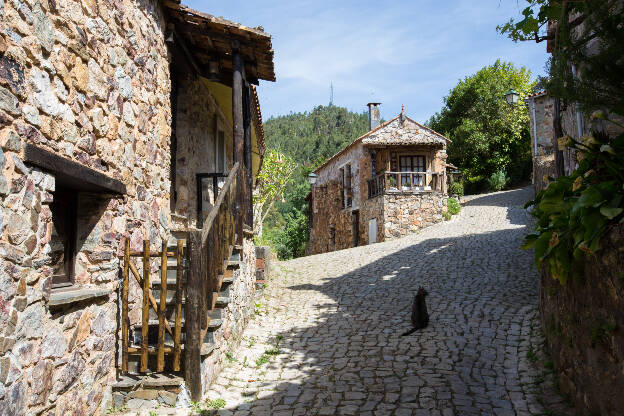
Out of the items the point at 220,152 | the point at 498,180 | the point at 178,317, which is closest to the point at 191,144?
the point at 220,152

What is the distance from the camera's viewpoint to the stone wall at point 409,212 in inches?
746

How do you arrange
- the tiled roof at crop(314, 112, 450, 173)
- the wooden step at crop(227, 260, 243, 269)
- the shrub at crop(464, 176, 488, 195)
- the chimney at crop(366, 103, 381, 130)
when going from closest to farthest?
the wooden step at crop(227, 260, 243, 269) → the tiled roof at crop(314, 112, 450, 173) → the chimney at crop(366, 103, 381, 130) → the shrub at crop(464, 176, 488, 195)

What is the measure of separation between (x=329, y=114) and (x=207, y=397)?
6399 cm

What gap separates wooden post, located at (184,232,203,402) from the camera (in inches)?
158

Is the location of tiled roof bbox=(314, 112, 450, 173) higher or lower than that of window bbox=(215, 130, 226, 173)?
higher

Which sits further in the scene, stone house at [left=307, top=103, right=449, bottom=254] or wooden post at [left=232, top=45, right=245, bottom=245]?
stone house at [left=307, top=103, right=449, bottom=254]

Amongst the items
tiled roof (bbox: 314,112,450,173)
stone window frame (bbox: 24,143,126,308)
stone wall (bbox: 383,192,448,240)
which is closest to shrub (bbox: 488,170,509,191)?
Result: tiled roof (bbox: 314,112,450,173)

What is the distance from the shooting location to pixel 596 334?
10.7ft

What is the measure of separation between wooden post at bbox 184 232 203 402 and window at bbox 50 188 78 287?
0.89m

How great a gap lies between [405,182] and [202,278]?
16.9 metres

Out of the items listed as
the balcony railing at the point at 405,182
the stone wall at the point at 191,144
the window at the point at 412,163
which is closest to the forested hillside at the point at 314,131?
the window at the point at 412,163

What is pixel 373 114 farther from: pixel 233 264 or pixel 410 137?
pixel 233 264

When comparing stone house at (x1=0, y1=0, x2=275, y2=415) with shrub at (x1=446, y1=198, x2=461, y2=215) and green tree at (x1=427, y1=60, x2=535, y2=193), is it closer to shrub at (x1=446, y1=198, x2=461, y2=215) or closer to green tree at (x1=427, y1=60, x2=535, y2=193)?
shrub at (x1=446, y1=198, x2=461, y2=215)

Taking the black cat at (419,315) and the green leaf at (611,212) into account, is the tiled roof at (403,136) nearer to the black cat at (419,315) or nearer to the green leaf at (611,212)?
the black cat at (419,315)
